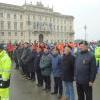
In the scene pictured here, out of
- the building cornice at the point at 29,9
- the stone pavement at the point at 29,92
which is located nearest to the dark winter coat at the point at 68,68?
the stone pavement at the point at 29,92

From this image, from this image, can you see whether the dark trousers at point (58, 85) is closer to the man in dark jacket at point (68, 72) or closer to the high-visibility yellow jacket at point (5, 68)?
the man in dark jacket at point (68, 72)

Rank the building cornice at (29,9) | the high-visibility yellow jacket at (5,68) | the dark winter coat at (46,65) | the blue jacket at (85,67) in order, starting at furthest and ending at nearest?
the building cornice at (29,9) → the dark winter coat at (46,65) → the blue jacket at (85,67) → the high-visibility yellow jacket at (5,68)

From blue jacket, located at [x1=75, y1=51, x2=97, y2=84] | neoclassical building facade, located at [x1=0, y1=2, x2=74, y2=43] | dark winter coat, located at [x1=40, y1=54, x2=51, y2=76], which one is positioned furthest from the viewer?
neoclassical building facade, located at [x1=0, y1=2, x2=74, y2=43]

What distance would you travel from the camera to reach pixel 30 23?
4547 inches

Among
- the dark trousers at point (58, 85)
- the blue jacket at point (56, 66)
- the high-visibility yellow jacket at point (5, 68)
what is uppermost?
the high-visibility yellow jacket at point (5, 68)

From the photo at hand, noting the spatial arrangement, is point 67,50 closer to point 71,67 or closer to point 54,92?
point 71,67

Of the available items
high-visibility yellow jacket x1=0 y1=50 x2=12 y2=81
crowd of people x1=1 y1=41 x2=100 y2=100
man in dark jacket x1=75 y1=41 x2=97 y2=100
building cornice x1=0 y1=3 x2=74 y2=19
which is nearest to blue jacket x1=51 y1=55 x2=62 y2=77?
crowd of people x1=1 y1=41 x2=100 y2=100

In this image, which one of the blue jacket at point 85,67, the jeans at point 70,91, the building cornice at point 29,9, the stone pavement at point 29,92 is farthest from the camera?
the building cornice at point 29,9

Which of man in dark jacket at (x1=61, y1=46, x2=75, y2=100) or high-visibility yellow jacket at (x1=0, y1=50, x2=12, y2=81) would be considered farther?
man in dark jacket at (x1=61, y1=46, x2=75, y2=100)

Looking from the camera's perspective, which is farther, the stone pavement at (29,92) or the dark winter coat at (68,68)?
the stone pavement at (29,92)

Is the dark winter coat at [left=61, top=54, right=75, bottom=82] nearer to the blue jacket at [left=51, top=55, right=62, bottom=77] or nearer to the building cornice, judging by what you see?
the blue jacket at [left=51, top=55, right=62, bottom=77]

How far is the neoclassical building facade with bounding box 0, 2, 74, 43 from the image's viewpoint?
354 feet

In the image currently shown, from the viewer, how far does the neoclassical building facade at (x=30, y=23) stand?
108 m

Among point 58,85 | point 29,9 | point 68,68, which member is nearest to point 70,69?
point 68,68
